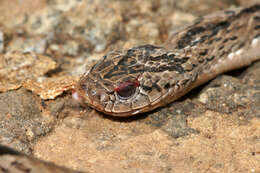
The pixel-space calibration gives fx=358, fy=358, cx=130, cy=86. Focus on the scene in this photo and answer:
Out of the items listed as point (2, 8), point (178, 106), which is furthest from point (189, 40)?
point (2, 8)

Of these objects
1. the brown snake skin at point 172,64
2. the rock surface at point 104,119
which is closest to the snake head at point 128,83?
the brown snake skin at point 172,64

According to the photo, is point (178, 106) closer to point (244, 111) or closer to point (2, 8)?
point (244, 111)

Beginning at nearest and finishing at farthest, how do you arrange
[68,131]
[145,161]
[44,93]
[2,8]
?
[145,161] < [68,131] < [44,93] < [2,8]

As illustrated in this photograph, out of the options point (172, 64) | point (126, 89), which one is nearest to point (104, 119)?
point (126, 89)

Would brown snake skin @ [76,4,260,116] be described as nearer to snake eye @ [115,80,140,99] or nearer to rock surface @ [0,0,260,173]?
snake eye @ [115,80,140,99]

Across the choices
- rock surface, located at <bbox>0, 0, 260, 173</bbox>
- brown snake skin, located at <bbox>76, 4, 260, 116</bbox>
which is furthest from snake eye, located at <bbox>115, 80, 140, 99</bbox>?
rock surface, located at <bbox>0, 0, 260, 173</bbox>

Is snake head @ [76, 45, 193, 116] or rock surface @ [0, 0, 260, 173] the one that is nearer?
rock surface @ [0, 0, 260, 173]
